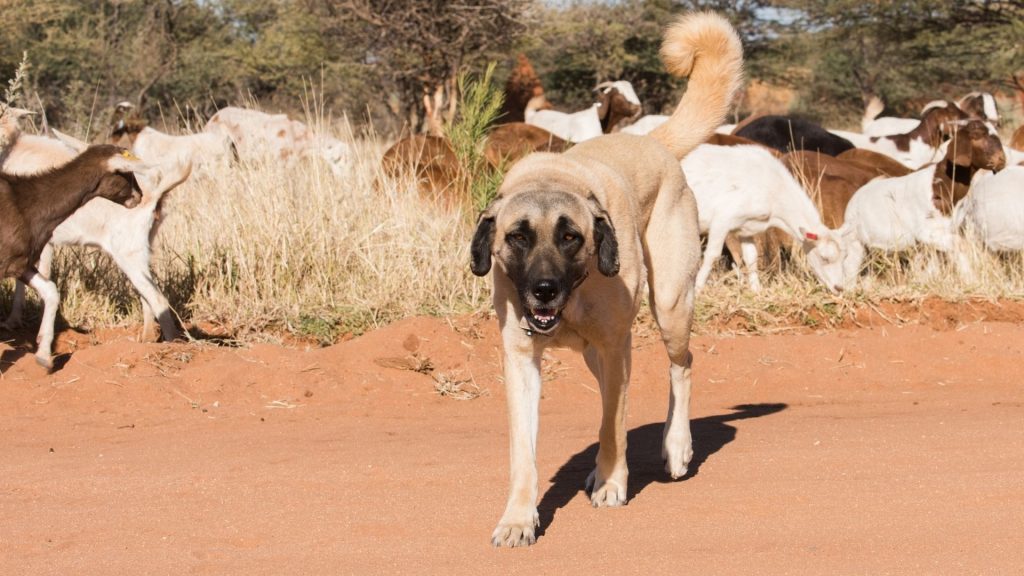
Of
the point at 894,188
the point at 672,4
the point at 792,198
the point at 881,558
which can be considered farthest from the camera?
the point at 672,4

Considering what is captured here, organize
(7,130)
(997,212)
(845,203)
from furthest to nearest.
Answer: (845,203) < (997,212) < (7,130)

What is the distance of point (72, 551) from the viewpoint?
4418 millimetres

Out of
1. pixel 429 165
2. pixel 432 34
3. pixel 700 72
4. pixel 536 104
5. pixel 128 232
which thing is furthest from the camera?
pixel 432 34

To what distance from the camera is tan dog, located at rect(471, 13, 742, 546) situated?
4.43 metres

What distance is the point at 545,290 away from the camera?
4.27 metres

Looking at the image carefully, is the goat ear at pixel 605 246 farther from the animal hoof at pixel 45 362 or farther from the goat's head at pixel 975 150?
the goat's head at pixel 975 150

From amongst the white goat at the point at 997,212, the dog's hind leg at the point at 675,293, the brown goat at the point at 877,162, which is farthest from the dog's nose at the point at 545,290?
the brown goat at the point at 877,162

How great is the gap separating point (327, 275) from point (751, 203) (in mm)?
3690

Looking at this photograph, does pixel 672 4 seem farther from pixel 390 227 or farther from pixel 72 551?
pixel 72 551

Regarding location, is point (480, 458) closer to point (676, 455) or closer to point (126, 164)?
point (676, 455)

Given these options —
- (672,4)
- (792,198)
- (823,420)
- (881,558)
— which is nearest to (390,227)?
(792,198)

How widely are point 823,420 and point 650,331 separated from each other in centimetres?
197

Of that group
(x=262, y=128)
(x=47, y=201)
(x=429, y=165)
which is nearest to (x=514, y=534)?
(x=47, y=201)

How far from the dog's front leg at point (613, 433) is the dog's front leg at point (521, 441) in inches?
13.1
